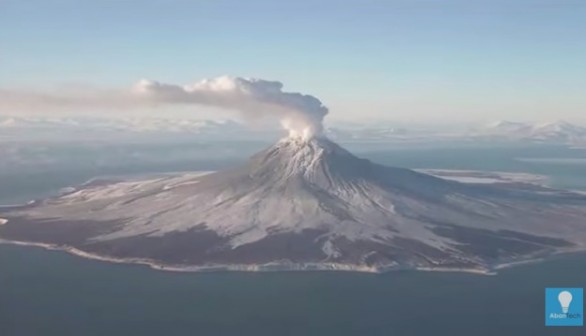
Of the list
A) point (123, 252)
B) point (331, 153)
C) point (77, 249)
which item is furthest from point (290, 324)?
point (331, 153)

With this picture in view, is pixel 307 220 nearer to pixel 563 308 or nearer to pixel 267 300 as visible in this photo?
pixel 267 300

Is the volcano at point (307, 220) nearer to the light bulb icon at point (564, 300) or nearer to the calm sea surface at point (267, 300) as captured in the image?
the calm sea surface at point (267, 300)

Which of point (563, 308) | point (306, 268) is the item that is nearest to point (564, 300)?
point (563, 308)

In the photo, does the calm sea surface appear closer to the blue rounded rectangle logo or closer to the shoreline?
the blue rounded rectangle logo

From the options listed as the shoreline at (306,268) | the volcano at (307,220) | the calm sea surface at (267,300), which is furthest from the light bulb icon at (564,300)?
the volcano at (307,220)

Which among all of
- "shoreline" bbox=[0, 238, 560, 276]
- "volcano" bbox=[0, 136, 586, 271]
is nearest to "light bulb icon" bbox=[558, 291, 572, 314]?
"shoreline" bbox=[0, 238, 560, 276]

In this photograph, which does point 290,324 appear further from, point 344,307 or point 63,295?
point 63,295
